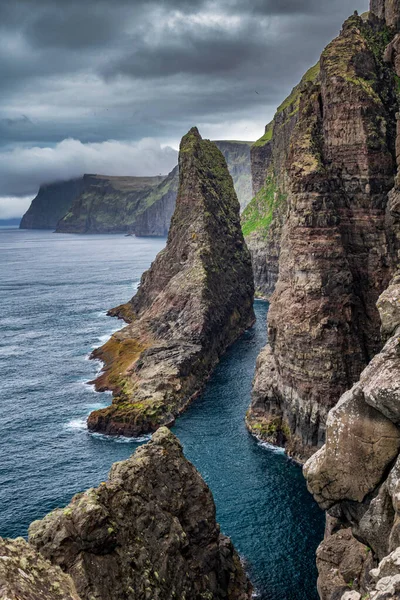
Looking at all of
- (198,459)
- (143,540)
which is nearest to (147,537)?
(143,540)

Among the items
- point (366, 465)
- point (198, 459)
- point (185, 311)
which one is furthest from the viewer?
point (185, 311)

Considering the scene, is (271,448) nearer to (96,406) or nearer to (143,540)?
(96,406)

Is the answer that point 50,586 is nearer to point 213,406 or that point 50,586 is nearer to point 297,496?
point 297,496

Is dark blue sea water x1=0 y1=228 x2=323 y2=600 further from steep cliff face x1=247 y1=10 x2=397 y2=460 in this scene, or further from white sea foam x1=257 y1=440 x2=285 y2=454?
steep cliff face x1=247 y1=10 x2=397 y2=460

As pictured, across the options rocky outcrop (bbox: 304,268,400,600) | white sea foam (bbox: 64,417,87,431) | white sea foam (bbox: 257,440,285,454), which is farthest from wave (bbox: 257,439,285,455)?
rocky outcrop (bbox: 304,268,400,600)

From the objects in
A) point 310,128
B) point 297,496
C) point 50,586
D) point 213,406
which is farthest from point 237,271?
point 50,586

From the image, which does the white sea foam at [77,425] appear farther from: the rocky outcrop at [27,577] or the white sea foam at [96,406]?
the rocky outcrop at [27,577]
